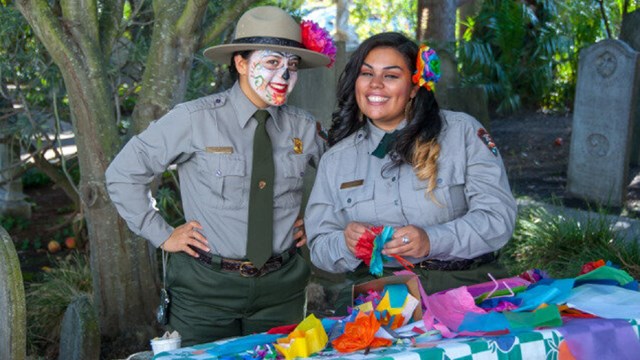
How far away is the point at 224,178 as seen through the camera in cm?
367

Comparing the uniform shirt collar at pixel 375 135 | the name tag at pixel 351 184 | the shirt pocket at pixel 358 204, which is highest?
the uniform shirt collar at pixel 375 135

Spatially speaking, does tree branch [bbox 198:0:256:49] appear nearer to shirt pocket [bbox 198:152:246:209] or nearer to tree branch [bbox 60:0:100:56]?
tree branch [bbox 60:0:100:56]

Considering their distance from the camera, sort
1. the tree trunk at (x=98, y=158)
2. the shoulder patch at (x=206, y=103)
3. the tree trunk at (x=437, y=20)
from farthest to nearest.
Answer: the tree trunk at (x=437, y=20) → the tree trunk at (x=98, y=158) → the shoulder patch at (x=206, y=103)

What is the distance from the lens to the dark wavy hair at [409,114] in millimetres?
3443

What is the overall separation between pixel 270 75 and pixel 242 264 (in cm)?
79

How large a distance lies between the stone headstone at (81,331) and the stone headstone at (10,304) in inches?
35.3

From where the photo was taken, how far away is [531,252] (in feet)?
22.4

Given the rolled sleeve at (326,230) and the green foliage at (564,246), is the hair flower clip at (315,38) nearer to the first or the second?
the rolled sleeve at (326,230)

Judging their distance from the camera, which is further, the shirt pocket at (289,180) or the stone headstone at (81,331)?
the stone headstone at (81,331)

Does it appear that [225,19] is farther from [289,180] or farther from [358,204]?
[358,204]

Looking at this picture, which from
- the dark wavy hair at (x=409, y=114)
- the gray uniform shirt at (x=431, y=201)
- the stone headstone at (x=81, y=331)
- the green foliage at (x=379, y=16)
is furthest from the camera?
the green foliage at (x=379, y=16)

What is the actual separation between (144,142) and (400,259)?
119cm

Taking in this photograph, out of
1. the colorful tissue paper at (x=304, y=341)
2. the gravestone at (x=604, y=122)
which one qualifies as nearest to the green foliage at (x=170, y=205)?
the gravestone at (x=604, y=122)

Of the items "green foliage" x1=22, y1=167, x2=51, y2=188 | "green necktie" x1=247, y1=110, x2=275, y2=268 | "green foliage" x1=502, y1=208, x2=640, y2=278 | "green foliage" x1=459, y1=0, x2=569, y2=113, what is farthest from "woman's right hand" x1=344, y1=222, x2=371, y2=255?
"green foliage" x1=459, y1=0, x2=569, y2=113
